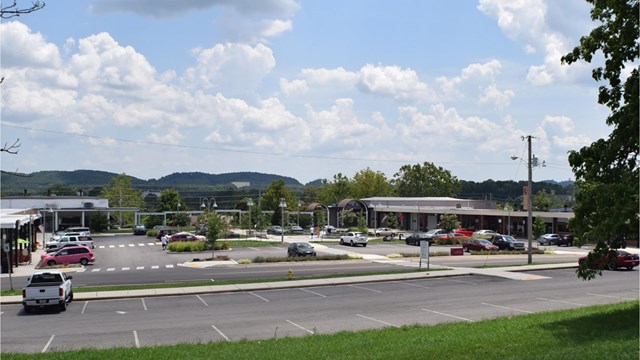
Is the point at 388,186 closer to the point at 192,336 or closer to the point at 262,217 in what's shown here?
the point at 262,217

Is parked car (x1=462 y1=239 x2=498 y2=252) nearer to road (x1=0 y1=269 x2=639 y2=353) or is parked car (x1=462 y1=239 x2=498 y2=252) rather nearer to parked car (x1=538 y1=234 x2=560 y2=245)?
parked car (x1=538 y1=234 x2=560 y2=245)

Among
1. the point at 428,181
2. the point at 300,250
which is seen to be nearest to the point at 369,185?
the point at 428,181

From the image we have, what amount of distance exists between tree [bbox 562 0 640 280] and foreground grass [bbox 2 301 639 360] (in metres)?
2.27

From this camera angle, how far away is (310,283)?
34.0 meters

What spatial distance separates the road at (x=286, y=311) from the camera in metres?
20.2

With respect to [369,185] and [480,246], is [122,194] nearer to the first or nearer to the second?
[369,185]

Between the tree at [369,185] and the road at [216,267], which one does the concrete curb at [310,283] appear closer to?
the road at [216,267]

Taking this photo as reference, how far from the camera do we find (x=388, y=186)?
536ft

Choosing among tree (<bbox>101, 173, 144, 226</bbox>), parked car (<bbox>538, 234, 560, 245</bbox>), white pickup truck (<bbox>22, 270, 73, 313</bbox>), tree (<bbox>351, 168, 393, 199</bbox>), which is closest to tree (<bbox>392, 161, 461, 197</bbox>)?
tree (<bbox>351, 168, 393, 199</bbox>)

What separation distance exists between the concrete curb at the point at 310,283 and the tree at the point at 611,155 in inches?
720

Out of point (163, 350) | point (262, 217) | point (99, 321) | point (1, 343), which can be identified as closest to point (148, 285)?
point (99, 321)

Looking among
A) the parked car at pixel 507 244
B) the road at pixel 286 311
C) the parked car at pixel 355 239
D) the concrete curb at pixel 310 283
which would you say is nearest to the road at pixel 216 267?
the concrete curb at pixel 310 283

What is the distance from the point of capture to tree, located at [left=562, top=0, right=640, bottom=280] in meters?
16.1

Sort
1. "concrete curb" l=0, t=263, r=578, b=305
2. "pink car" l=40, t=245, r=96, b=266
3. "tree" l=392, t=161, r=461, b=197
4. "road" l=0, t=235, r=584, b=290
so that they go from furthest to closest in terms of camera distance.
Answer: "tree" l=392, t=161, r=461, b=197 < "pink car" l=40, t=245, r=96, b=266 < "road" l=0, t=235, r=584, b=290 < "concrete curb" l=0, t=263, r=578, b=305
